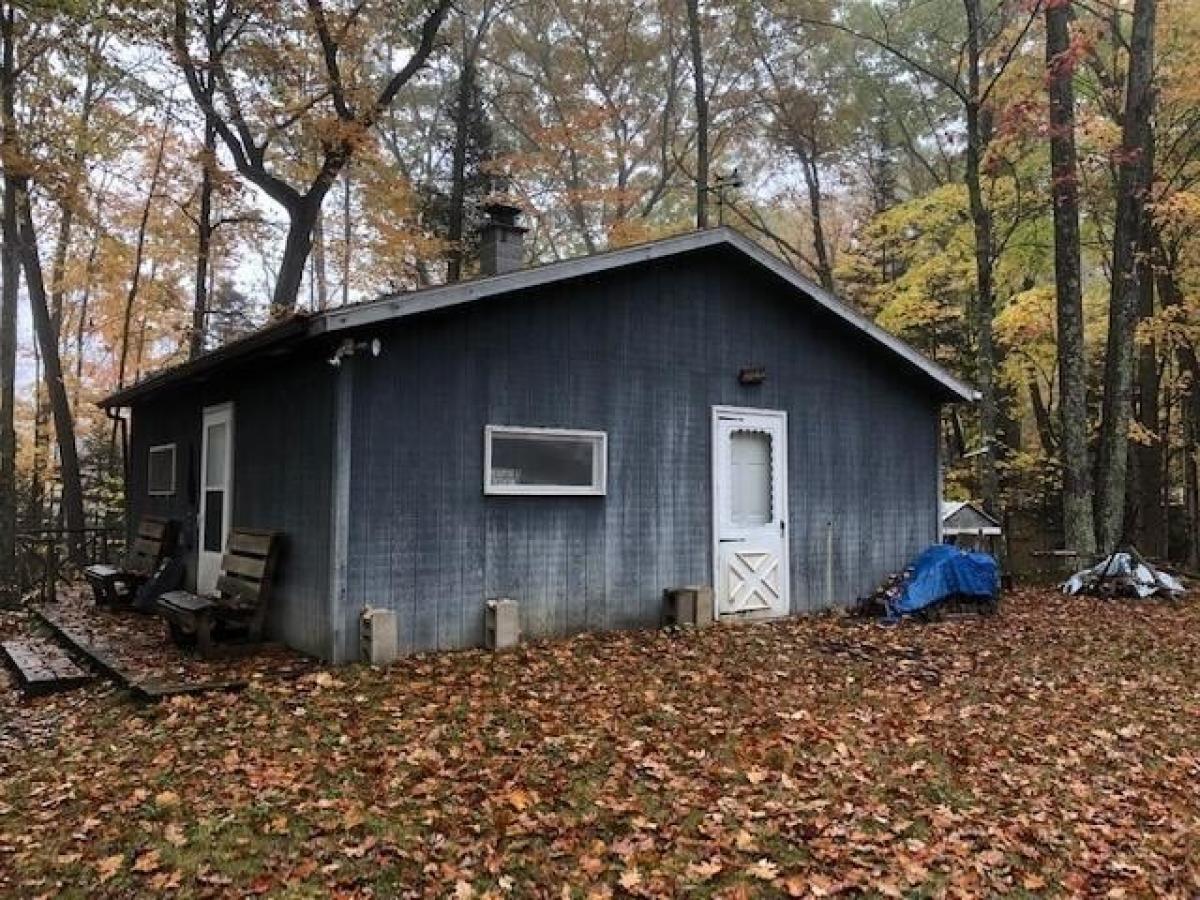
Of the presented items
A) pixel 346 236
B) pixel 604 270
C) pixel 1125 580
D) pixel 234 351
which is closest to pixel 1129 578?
pixel 1125 580

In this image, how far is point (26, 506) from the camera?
18.7 m

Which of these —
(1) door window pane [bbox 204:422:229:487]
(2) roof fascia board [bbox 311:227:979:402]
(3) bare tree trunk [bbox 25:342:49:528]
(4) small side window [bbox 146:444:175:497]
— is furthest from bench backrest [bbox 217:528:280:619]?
(3) bare tree trunk [bbox 25:342:49:528]

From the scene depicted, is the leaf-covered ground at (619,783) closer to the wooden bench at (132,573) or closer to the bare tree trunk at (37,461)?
the wooden bench at (132,573)

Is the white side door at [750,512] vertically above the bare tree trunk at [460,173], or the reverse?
the bare tree trunk at [460,173]

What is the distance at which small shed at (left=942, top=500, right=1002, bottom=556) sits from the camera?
11.8 m

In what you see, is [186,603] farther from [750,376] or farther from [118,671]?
[750,376]

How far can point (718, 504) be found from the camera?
8922 millimetres

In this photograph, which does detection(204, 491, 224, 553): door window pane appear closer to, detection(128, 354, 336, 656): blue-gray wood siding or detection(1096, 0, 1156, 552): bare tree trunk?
detection(128, 354, 336, 656): blue-gray wood siding

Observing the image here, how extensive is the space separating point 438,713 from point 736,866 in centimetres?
243

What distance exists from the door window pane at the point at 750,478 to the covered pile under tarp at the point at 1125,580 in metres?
4.76

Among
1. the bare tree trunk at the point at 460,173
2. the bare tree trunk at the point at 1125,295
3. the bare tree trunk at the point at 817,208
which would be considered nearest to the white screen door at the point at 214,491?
the bare tree trunk at the point at 460,173

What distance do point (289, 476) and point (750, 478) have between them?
15.1 feet

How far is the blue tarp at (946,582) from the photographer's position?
9375 millimetres

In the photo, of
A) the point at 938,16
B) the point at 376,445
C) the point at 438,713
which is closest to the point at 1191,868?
the point at 438,713
